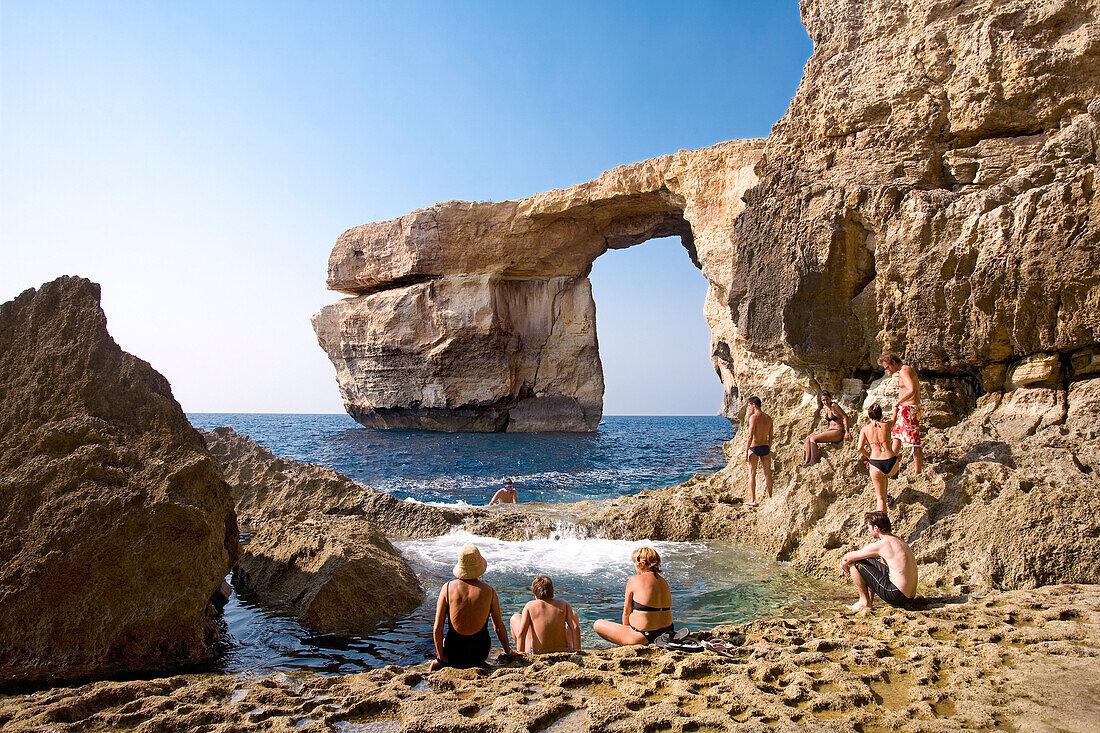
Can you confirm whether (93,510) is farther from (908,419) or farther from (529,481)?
(529,481)

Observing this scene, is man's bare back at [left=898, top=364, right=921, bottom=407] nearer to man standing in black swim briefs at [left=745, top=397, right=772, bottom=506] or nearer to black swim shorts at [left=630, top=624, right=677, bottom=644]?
man standing in black swim briefs at [left=745, top=397, right=772, bottom=506]

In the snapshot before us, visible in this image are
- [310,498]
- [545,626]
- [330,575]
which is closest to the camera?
[545,626]

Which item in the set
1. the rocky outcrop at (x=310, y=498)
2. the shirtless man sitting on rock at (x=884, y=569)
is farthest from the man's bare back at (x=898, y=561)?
the rocky outcrop at (x=310, y=498)

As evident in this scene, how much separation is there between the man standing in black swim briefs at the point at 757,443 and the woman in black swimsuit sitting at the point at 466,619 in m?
4.84

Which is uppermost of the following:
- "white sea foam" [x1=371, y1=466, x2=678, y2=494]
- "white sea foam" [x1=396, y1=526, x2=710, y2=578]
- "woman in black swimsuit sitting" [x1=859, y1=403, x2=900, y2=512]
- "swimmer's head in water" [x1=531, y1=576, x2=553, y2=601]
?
"woman in black swimsuit sitting" [x1=859, y1=403, x2=900, y2=512]

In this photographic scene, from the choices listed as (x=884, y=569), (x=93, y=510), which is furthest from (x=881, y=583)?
(x=93, y=510)

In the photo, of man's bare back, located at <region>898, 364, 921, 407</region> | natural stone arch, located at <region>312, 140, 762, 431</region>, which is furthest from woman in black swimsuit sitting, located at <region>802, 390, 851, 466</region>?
natural stone arch, located at <region>312, 140, 762, 431</region>

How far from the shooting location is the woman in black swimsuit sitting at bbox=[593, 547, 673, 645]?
4.02 meters

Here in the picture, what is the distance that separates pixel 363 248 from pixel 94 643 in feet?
107

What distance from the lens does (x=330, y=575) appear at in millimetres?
5102

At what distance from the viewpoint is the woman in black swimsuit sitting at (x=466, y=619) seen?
3738mm

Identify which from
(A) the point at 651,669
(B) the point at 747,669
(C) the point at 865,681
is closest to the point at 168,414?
(A) the point at 651,669

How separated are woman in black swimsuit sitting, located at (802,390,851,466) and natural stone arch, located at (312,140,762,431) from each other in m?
Answer: 21.1

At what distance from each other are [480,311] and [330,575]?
91.7 ft
